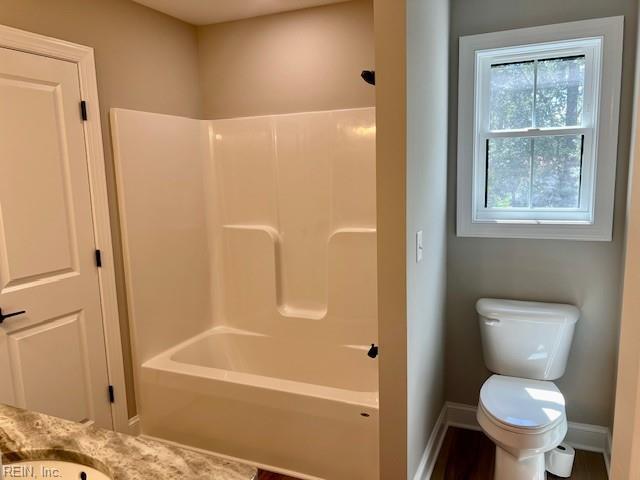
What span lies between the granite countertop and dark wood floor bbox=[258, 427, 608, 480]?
1.48 metres

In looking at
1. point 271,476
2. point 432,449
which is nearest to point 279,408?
point 271,476

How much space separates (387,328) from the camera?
5.97 ft

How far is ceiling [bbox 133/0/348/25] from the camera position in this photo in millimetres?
2655

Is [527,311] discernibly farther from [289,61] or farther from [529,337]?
[289,61]

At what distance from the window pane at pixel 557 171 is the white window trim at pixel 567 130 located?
0.22ft

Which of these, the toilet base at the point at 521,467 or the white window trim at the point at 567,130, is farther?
the white window trim at the point at 567,130

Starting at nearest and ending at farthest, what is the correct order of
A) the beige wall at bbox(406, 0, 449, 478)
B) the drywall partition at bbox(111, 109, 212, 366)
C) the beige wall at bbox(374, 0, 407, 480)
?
1. the beige wall at bbox(374, 0, 407, 480)
2. the beige wall at bbox(406, 0, 449, 478)
3. the drywall partition at bbox(111, 109, 212, 366)

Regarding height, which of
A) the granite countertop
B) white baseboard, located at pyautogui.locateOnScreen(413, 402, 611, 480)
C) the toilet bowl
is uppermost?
the granite countertop

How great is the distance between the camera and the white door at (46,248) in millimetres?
2051

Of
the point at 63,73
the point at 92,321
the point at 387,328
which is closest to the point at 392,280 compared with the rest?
the point at 387,328

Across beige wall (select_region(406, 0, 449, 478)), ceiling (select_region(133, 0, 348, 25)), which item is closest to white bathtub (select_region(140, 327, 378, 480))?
beige wall (select_region(406, 0, 449, 478))

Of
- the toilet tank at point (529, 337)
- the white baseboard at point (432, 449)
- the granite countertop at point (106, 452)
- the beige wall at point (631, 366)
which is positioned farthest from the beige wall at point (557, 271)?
the granite countertop at point (106, 452)

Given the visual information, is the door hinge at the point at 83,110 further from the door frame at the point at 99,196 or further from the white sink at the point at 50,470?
the white sink at the point at 50,470

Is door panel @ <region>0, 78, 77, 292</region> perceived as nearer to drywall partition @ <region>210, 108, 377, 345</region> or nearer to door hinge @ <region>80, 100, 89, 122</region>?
door hinge @ <region>80, 100, 89, 122</region>
